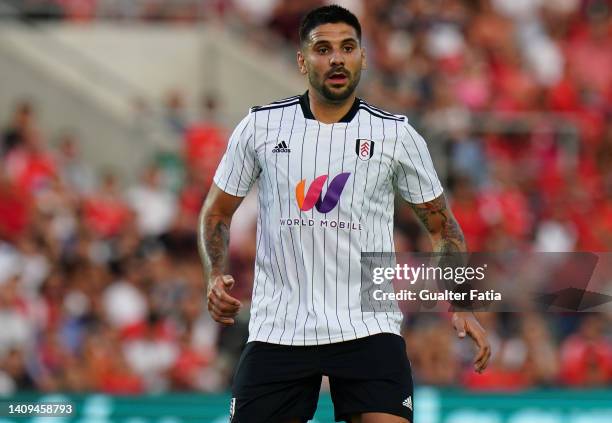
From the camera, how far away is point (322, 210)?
6.09 m

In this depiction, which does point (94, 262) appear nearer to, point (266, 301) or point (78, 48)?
point (78, 48)

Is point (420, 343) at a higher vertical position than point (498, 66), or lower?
lower

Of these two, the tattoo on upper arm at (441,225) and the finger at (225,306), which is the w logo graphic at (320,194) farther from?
the finger at (225,306)

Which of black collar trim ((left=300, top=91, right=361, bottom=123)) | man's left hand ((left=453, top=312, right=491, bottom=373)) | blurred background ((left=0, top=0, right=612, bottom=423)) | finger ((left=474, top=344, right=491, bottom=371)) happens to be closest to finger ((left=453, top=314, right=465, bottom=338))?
man's left hand ((left=453, top=312, right=491, bottom=373))

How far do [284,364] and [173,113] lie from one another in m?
9.25

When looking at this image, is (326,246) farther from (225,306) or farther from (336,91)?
(336,91)

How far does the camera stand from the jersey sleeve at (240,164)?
6289mm

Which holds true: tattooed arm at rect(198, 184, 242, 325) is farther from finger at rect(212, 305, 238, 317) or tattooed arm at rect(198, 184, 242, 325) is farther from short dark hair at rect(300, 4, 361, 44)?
short dark hair at rect(300, 4, 361, 44)

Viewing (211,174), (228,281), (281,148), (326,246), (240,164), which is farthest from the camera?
(211,174)

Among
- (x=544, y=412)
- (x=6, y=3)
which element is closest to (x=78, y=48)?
(x=6, y=3)

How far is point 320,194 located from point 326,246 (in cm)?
21

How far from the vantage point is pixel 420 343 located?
1158 cm

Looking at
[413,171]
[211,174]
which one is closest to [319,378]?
[413,171]

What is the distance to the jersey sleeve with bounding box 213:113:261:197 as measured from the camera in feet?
20.6
